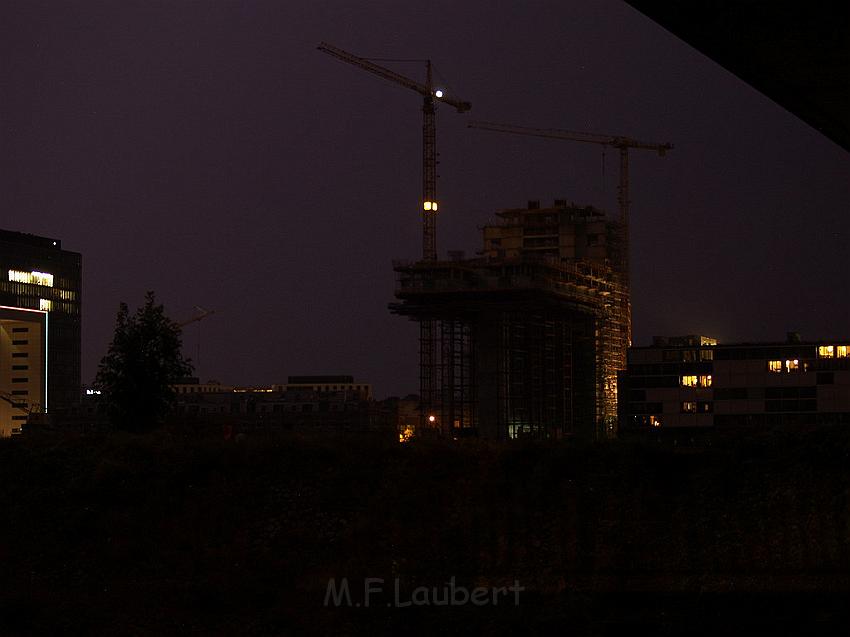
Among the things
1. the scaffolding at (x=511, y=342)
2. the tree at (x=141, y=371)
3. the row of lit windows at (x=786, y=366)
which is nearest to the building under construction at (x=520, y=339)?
the scaffolding at (x=511, y=342)

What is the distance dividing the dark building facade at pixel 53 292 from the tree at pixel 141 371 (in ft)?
442

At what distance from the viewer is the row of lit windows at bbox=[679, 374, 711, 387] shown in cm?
8781

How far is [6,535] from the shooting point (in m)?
23.8

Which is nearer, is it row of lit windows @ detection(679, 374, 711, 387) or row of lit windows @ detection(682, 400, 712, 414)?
row of lit windows @ detection(682, 400, 712, 414)

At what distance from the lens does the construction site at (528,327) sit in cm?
9031

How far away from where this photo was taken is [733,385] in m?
87.2

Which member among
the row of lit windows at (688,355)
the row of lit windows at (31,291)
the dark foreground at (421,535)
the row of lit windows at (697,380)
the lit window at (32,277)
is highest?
the lit window at (32,277)

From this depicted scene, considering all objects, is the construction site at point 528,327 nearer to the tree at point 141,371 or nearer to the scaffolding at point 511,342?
the scaffolding at point 511,342

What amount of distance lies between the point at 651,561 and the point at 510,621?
3.62m

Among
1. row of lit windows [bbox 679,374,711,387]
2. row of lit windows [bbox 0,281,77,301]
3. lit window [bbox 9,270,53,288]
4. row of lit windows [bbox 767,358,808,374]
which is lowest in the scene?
row of lit windows [bbox 679,374,711,387]

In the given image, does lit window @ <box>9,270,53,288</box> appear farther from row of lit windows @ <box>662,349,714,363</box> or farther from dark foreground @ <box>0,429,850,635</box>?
dark foreground @ <box>0,429,850,635</box>

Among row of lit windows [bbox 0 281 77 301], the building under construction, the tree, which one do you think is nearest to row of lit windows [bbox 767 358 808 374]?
the building under construction

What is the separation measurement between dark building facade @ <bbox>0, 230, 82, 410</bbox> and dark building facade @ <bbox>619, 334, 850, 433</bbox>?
106551 mm

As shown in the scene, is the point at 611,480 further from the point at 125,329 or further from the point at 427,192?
the point at 427,192
